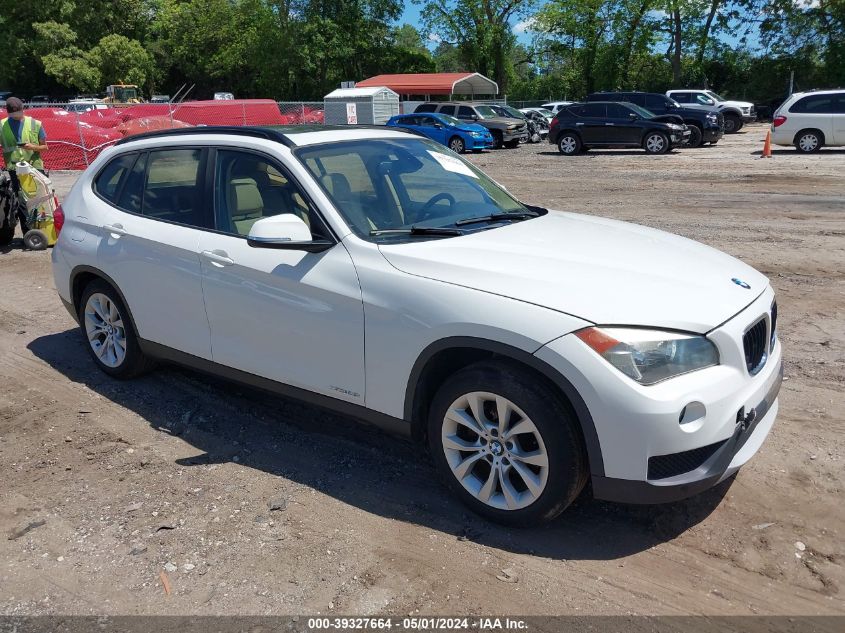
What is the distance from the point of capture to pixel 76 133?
2316 cm

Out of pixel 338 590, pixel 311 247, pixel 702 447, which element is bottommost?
pixel 338 590

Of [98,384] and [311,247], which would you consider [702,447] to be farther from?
[98,384]

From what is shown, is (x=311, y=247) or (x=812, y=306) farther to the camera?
(x=812, y=306)

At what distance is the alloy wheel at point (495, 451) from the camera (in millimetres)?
3355

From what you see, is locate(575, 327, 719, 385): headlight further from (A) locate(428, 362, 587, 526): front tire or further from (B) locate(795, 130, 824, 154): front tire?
(B) locate(795, 130, 824, 154): front tire

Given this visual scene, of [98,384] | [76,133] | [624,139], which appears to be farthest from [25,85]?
[98,384]

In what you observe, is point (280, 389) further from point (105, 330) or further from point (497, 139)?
point (497, 139)

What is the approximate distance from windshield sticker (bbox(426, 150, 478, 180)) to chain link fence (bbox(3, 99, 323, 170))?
13042 millimetres

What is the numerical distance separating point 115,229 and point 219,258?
121cm

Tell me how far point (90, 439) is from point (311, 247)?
79.7 inches

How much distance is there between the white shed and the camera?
32250 millimetres

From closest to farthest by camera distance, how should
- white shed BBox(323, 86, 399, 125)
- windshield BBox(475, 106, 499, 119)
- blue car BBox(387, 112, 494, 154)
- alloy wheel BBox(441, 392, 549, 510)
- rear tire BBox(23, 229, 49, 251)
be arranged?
alloy wheel BBox(441, 392, 549, 510), rear tire BBox(23, 229, 49, 251), blue car BBox(387, 112, 494, 154), windshield BBox(475, 106, 499, 119), white shed BBox(323, 86, 399, 125)

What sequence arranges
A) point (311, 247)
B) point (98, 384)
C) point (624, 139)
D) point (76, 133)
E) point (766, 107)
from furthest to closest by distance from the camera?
point (766, 107), point (624, 139), point (76, 133), point (98, 384), point (311, 247)

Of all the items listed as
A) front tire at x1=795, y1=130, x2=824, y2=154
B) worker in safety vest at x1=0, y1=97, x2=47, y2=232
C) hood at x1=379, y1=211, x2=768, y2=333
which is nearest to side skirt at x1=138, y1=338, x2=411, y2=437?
hood at x1=379, y1=211, x2=768, y2=333
